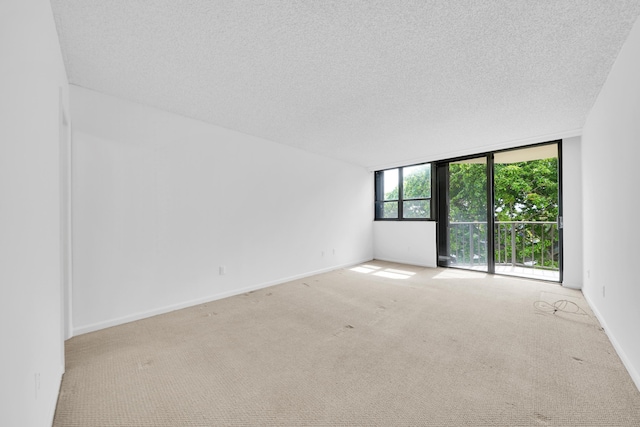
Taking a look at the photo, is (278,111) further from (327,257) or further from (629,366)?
(629,366)

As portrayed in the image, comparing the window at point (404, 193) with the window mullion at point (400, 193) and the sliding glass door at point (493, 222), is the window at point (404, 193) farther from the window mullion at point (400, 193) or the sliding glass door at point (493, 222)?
the sliding glass door at point (493, 222)

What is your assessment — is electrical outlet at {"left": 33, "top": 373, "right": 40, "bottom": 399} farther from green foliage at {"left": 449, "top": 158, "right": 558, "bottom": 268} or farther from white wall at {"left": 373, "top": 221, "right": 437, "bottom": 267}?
green foliage at {"left": 449, "top": 158, "right": 558, "bottom": 268}

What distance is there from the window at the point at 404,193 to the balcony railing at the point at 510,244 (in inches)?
30.4

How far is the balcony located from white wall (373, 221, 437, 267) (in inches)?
15.8

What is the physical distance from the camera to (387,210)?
6188mm

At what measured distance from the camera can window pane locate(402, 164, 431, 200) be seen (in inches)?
216

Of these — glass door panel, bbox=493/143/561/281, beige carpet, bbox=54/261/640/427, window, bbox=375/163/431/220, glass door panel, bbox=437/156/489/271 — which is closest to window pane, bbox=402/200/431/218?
window, bbox=375/163/431/220

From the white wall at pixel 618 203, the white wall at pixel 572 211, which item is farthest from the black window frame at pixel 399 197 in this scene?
the white wall at pixel 618 203

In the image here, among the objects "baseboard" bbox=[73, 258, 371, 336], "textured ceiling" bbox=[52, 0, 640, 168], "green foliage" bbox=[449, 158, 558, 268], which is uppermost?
"textured ceiling" bbox=[52, 0, 640, 168]

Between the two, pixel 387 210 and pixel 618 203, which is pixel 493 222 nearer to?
pixel 387 210

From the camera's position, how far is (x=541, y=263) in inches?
197

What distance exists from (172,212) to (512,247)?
6046mm

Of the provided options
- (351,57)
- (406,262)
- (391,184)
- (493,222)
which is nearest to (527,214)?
(493,222)

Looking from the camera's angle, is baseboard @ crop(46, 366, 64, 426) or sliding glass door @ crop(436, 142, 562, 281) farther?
sliding glass door @ crop(436, 142, 562, 281)
